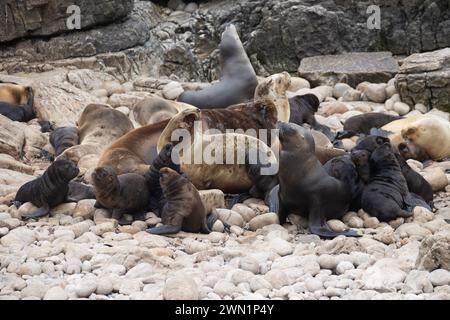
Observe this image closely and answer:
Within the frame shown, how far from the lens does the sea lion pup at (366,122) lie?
991cm

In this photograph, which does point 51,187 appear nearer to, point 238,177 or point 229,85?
point 238,177

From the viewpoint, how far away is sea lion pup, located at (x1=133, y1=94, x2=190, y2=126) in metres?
9.53

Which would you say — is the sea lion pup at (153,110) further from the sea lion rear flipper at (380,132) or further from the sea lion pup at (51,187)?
the sea lion pup at (51,187)

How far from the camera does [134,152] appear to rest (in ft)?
25.1

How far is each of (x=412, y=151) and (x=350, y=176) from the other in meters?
2.22

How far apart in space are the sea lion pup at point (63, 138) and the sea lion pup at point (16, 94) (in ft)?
4.91

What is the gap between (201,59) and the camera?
45.8 feet

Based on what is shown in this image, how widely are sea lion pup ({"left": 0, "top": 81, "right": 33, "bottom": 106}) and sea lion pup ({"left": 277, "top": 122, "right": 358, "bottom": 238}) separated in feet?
17.1

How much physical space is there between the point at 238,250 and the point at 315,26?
8.66 meters

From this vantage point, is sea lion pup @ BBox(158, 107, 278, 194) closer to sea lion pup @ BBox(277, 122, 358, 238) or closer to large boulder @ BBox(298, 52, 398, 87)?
sea lion pup @ BBox(277, 122, 358, 238)

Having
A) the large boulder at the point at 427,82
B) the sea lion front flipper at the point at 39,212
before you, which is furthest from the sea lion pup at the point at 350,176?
the large boulder at the point at 427,82

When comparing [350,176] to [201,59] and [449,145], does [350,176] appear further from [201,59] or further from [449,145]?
[201,59]

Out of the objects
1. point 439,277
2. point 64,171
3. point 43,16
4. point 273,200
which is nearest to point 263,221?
point 273,200
